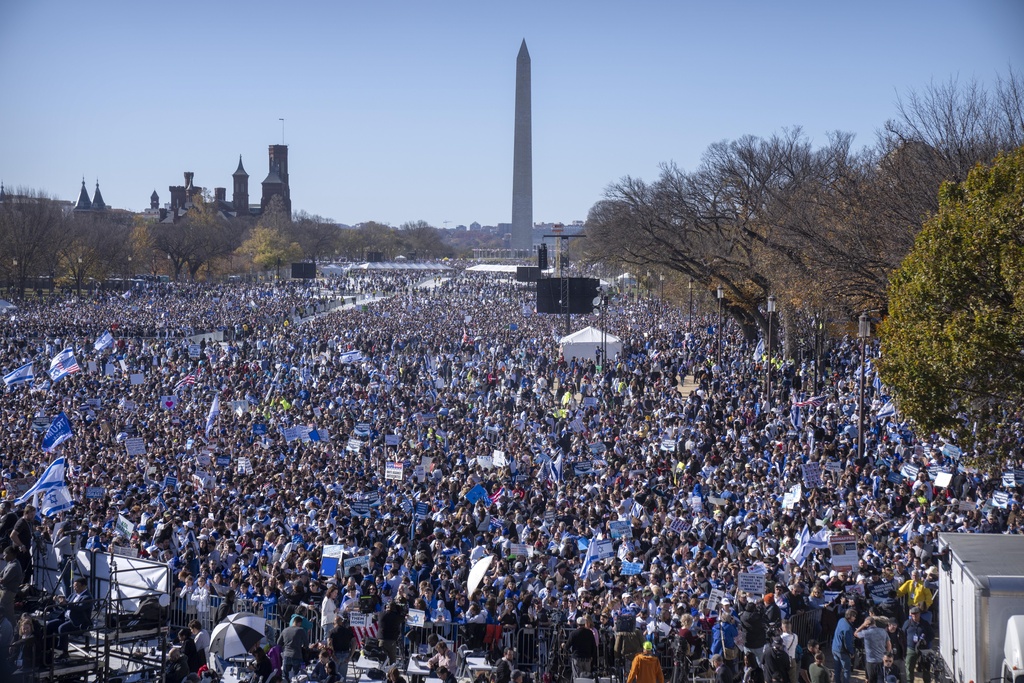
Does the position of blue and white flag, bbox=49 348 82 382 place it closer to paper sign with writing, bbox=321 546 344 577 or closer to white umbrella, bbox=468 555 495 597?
paper sign with writing, bbox=321 546 344 577

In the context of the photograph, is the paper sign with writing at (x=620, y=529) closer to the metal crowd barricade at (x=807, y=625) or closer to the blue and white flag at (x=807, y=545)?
the blue and white flag at (x=807, y=545)

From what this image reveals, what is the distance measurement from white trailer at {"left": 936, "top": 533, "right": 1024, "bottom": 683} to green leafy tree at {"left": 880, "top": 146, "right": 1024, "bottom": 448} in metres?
4.11

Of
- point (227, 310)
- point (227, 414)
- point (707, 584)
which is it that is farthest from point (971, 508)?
point (227, 310)

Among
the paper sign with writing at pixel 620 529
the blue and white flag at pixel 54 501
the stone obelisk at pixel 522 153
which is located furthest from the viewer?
the stone obelisk at pixel 522 153

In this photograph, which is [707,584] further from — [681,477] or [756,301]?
[756,301]

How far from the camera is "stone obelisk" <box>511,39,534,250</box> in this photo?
125 m

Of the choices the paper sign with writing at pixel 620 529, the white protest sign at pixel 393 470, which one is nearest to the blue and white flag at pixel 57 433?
the white protest sign at pixel 393 470

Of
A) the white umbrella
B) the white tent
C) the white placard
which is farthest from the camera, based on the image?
the white tent

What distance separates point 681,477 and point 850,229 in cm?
1284

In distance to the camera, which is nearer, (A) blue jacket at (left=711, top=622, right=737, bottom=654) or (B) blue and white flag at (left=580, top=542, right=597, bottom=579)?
(A) blue jacket at (left=711, top=622, right=737, bottom=654)

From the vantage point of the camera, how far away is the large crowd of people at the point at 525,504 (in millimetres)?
13000

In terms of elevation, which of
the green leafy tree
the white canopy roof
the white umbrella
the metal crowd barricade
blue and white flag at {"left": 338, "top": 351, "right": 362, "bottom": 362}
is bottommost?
the metal crowd barricade

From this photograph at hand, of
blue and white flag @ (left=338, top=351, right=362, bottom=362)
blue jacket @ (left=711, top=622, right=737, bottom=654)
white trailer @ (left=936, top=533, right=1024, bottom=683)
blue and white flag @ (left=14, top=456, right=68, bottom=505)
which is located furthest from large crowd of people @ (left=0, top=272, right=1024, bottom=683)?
white trailer @ (left=936, top=533, right=1024, bottom=683)

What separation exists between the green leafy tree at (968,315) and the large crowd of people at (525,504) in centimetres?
110
